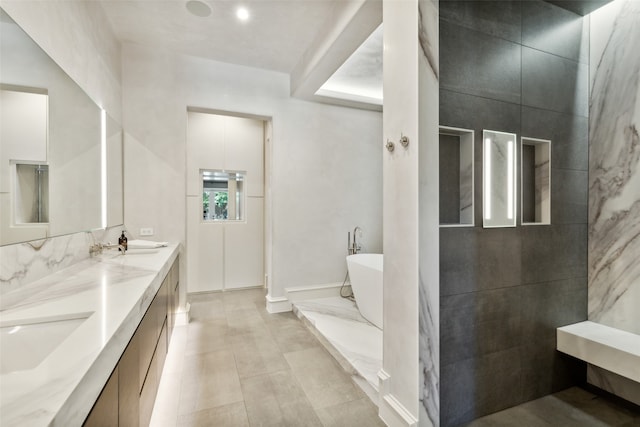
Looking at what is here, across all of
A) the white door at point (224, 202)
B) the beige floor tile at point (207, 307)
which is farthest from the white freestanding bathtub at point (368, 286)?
the white door at point (224, 202)

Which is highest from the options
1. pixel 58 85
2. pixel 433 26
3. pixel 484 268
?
pixel 433 26

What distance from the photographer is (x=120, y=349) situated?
0.96 meters

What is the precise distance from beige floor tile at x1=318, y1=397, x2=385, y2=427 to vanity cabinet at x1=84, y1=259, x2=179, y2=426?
39.4 inches

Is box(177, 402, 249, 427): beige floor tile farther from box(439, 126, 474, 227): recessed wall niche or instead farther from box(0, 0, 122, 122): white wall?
box(0, 0, 122, 122): white wall

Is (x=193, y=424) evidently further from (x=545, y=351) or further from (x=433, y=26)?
(x=433, y=26)

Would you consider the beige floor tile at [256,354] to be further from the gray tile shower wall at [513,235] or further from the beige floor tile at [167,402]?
the gray tile shower wall at [513,235]

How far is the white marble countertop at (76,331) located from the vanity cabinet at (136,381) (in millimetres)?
62

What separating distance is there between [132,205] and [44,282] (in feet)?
5.38

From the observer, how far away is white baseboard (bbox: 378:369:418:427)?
1.52 m

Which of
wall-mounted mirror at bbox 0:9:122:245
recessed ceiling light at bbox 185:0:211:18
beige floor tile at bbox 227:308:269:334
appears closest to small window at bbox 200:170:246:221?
beige floor tile at bbox 227:308:269:334

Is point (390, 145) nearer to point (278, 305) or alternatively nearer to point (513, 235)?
point (513, 235)

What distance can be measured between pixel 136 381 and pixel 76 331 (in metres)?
0.47

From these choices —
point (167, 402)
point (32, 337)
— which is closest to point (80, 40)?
point (32, 337)

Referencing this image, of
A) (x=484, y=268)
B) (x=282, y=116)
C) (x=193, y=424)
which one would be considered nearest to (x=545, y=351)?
(x=484, y=268)
